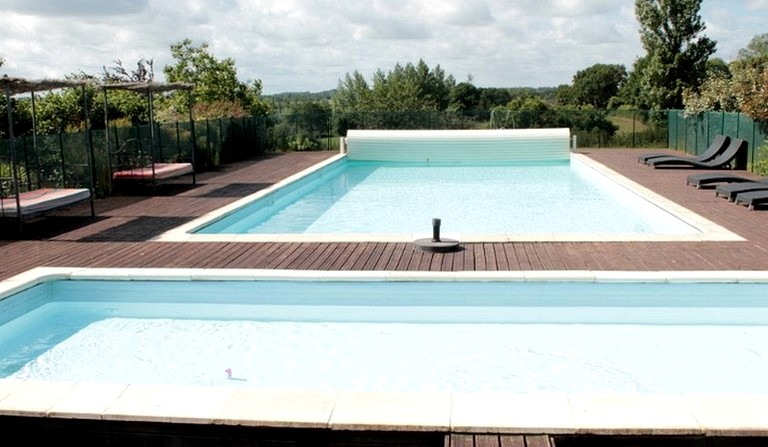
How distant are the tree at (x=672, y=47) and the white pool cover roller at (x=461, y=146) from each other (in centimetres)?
811

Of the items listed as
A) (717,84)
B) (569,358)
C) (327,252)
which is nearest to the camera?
(569,358)

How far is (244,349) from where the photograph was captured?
256 inches

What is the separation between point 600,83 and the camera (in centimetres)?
8644

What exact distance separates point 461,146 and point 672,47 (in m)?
10.9

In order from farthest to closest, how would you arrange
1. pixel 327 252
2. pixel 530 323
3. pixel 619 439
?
pixel 327 252, pixel 530 323, pixel 619 439

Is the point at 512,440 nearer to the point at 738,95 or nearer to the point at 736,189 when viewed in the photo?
the point at 736,189

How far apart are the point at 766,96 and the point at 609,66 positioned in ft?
251

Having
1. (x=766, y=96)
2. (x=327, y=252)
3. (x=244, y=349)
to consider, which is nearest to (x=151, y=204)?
(x=327, y=252)

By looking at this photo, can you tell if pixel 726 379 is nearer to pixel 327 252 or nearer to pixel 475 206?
pixel 327 252

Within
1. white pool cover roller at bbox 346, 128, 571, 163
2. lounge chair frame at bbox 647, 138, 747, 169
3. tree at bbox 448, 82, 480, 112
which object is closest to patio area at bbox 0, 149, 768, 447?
lounge chair frame at bbox 647, 138, 747, 169

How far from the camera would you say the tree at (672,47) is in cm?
2745

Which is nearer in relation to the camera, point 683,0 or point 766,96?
point 766,96

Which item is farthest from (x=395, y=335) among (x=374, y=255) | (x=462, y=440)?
(x=462, y=440)

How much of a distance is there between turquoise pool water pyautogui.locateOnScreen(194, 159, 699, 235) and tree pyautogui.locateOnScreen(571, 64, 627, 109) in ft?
228
